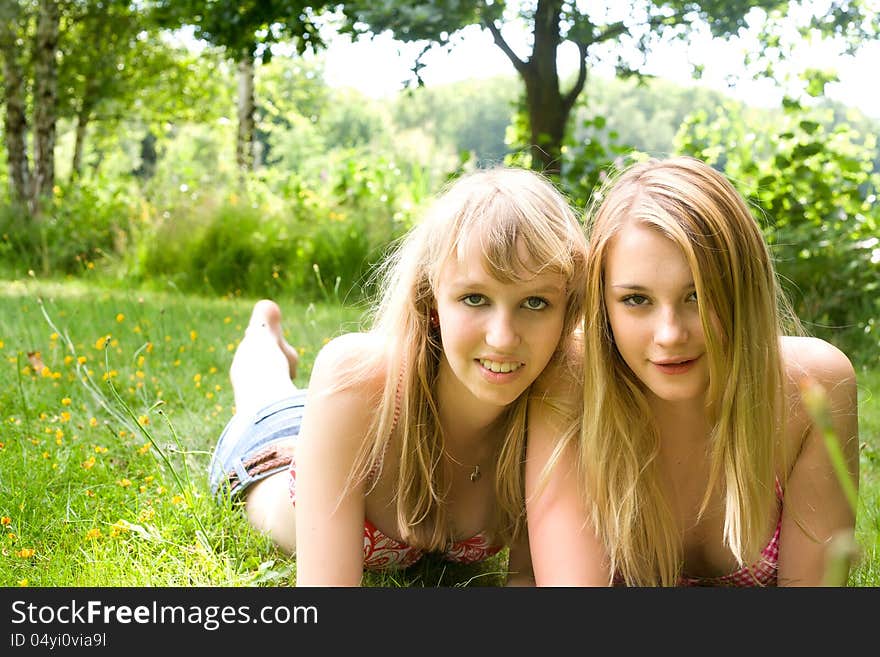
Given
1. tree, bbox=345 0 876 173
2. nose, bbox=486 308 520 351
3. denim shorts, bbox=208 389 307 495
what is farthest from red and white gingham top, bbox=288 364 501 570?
tree, bbox=345 0 876 173

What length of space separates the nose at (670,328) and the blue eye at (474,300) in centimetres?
35

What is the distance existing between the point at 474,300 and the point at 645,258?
350 mm

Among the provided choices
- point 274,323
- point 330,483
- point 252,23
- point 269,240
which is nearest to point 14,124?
point 269,240

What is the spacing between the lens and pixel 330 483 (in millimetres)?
2057

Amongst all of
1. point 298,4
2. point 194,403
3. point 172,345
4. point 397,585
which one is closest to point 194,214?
point 298,4

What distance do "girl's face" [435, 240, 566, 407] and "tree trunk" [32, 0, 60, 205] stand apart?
7.34m

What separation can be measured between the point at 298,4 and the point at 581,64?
1768 millimetres

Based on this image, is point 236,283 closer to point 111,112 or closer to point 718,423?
point 718,423

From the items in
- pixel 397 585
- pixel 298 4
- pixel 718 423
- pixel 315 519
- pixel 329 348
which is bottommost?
pixel 397 585

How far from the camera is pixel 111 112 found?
1542cm

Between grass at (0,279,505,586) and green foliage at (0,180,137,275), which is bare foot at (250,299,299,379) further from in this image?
green foliage at (0,180,137,275)

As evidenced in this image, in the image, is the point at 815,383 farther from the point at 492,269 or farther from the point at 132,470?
the point at 132,470

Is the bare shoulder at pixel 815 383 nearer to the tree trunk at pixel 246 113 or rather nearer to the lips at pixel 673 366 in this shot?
the lips at pixel 673 366

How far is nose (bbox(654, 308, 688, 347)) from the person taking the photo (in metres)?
1.82
